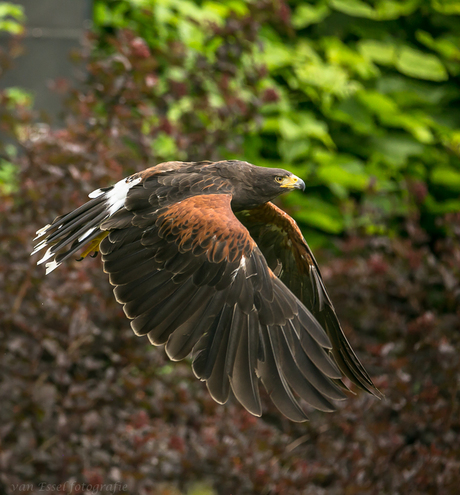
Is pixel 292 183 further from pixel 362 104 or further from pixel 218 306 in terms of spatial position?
pixel 362 104

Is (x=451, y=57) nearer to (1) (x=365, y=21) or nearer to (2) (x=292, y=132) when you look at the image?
(1) (x=365, y=21)

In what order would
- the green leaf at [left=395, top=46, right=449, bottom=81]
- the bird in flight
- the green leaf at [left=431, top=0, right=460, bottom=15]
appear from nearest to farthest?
the bird in flight, the green leaf at [left=431, top=0, right=460, bottom=15], the green leaf at [left=395, top=46, right=449, bottom=81]

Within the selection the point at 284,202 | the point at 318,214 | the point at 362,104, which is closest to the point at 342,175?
the point at 318,214

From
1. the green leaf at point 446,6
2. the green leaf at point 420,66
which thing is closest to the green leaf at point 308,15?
the green leaf at point 420,66

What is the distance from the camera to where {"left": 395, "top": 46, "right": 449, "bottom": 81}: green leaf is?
7133 millimetres

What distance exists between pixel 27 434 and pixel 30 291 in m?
0.88

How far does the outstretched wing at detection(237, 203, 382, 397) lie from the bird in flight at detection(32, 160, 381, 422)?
0.95ft

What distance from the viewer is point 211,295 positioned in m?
2.83

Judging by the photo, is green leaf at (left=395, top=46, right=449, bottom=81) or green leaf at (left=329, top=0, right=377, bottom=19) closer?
green leaf at (left=329, top=0, right=377, bottom=19)

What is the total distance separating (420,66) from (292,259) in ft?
14.4

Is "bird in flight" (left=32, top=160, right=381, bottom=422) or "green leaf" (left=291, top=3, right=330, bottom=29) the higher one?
"bird in flight" (left=32, top=160, right=381, bottom=422)

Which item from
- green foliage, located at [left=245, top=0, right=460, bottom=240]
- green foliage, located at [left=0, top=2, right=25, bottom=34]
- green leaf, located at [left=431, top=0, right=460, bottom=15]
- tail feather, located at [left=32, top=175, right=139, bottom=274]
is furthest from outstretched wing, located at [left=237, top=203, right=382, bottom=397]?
green leaf, located at [left=431, top=0, right=460, bottom=15]

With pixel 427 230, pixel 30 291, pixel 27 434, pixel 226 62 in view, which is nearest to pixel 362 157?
pixel 427 230

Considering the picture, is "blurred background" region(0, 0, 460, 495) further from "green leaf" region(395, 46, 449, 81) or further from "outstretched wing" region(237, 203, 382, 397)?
"outstretched wing" region(237, 203, 382, 397)
